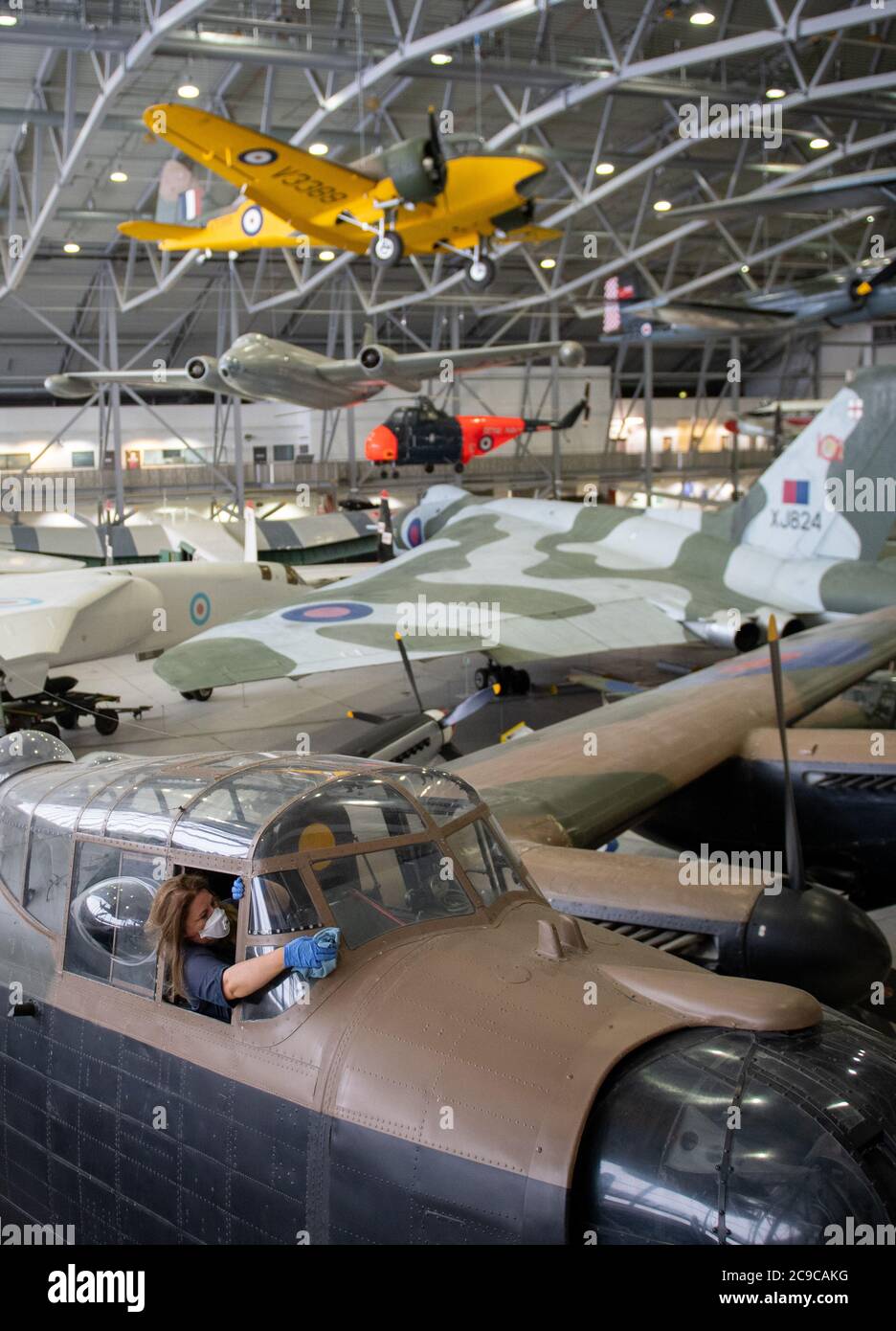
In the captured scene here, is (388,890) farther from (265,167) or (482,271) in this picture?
(482,271)

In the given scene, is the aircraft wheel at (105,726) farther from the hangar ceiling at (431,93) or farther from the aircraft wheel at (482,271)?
the aircraft wheel at (482,271)

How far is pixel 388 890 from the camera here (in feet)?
13.7

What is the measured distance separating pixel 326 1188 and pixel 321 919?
0.88m

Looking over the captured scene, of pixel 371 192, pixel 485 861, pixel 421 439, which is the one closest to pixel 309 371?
pixel 371 192

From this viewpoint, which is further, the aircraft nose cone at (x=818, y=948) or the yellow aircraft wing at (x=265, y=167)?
the yellow aircraft wing at (x=265, y=167)

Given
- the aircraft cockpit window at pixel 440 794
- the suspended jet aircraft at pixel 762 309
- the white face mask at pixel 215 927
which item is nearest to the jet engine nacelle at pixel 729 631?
the aircraft cockpit window at pixel 440 794

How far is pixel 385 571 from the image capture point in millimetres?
17938

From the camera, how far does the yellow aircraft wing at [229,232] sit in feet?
69.4

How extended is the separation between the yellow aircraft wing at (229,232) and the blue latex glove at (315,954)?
63.5ft

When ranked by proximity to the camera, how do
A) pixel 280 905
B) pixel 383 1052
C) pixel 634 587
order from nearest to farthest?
pixel 383 1052 → pixel 280 905 → pixel 634 587

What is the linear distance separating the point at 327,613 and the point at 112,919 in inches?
409

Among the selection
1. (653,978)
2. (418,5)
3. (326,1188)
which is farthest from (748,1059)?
(418,5)

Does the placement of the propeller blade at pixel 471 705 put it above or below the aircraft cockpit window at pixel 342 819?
below
